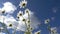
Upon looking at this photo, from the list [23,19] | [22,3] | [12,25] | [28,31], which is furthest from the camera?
[22,3]

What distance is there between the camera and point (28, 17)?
175 inches

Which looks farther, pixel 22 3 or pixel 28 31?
pixel 22 3

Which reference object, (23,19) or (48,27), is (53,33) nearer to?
(48,27)

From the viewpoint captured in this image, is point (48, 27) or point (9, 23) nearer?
point (9, 23)

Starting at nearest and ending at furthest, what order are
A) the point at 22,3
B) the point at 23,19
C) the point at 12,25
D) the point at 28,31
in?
the point at 28,31
the point at 23,19
the point at 12,25
the point at 22,3

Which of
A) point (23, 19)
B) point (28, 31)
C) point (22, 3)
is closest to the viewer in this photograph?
point (28, 31)

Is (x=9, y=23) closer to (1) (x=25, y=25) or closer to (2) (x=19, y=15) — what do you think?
(2) (x=19, y=15)

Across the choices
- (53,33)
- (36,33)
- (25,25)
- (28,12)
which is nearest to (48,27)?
(53,33)

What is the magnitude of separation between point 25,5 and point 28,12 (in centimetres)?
29

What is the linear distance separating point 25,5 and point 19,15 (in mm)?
355

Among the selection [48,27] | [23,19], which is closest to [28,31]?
[23,19]

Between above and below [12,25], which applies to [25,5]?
above

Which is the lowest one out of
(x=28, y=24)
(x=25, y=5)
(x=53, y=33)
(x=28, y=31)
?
(x=28, y=31)

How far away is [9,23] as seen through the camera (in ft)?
15.3
